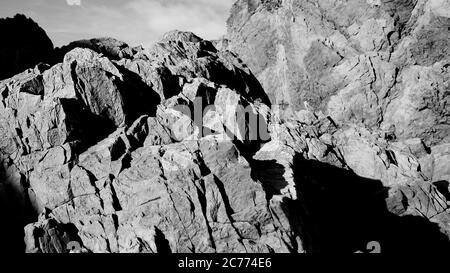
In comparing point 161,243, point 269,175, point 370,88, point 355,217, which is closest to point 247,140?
point 269,175

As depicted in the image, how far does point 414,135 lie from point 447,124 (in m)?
5.82

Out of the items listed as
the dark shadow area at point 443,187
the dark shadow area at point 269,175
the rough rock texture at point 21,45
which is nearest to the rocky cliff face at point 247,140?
the dark shadow area at point 269,175

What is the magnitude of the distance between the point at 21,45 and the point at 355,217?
69633 mm

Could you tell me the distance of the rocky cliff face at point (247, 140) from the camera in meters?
41.6

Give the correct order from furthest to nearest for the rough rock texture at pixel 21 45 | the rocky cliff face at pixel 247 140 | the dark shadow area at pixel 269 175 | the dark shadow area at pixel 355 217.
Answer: the rough rock texture at pixel 21 45 < the dark shadow area at pixel 355 217 < the dark shadow area at pixel 269 175 < the rocky cliff face at pixel 247 140

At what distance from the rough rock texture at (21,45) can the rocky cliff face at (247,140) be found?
4806 millimetres

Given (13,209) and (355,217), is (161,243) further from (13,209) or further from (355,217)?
(355,217)

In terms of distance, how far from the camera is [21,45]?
74375 millimetres

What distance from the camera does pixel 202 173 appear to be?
43.8m

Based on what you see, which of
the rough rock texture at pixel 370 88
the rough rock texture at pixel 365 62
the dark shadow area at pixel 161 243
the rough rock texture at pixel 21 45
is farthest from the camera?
the rough rock texture at pixel 21 45

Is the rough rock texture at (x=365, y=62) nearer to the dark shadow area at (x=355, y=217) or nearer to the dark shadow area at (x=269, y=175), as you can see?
the dark shadow area at (x=355, y=217)

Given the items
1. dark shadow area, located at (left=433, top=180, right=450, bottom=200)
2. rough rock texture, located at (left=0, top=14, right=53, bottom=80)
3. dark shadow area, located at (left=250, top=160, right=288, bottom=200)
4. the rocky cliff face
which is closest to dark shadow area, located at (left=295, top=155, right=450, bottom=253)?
the rocky cliff face
